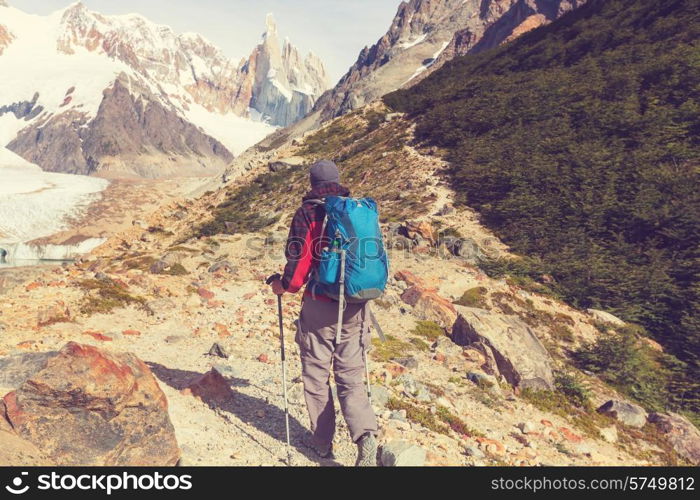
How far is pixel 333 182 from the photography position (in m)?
4.55

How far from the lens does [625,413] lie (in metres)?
8.14

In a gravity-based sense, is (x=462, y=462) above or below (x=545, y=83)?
below

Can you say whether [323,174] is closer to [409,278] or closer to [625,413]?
[625,413]

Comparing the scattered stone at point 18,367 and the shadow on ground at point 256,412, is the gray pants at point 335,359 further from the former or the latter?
the scattered stone at point 18,367

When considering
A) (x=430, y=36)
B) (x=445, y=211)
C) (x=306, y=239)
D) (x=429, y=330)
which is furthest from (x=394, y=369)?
(x=430, y=36)

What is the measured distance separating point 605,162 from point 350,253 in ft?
63.8

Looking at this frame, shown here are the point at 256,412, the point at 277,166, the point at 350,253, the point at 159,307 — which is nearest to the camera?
the point at 350,253

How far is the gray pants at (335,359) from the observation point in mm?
4535

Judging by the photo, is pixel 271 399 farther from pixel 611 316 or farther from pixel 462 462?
pixel 611 316

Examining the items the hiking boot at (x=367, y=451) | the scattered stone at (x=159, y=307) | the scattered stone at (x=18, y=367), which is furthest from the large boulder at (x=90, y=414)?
the scattered stone at (x=159, y=307)

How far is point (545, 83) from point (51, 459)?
33.5 m

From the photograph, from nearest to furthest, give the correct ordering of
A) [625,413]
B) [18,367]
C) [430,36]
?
[18,367] → [625,413] → [430,36]

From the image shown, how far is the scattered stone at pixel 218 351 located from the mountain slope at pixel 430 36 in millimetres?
81367
